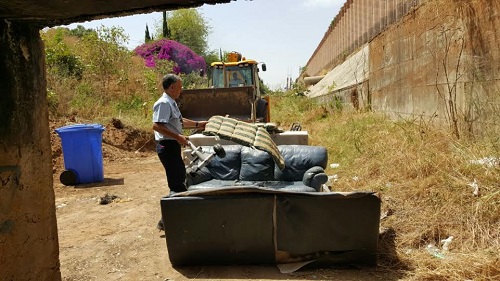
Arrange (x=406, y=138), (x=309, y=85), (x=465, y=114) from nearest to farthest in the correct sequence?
(x=465, y=114) < (x=406, y=138) < (x=309, y=85)

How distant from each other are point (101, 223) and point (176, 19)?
1631 inches

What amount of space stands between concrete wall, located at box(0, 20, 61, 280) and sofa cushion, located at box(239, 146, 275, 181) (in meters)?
3.48

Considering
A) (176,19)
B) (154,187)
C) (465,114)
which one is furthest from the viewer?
(176,19)

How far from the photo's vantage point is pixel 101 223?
17.7 feet

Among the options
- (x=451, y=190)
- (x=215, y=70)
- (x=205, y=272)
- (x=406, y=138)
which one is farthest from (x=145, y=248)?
(x=215, y=70)

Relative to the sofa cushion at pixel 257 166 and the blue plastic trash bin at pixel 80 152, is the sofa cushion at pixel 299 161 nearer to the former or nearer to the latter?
the sofa cushion at pixel 257 166

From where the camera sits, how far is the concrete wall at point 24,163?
6.61 feet

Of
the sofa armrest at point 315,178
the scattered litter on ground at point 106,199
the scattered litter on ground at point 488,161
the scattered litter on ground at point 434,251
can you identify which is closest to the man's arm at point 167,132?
the sofa armrest at point 315,178

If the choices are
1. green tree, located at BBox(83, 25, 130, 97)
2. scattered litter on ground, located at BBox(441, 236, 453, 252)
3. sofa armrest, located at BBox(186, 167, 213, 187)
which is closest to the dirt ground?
scattered litter on ground, located at BBox(441, 236, 453, 252)

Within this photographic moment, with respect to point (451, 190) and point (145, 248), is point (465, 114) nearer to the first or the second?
point (451, 190)

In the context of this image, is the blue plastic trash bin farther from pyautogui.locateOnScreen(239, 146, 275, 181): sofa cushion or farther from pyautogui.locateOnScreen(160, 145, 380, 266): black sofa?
pyautogui.locateOnScreen(160, 145, 380, 266): black sofa

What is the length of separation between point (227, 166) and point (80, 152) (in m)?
3.22

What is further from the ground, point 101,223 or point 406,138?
point 406,138

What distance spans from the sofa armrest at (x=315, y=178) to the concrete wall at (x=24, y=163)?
10.5ft
